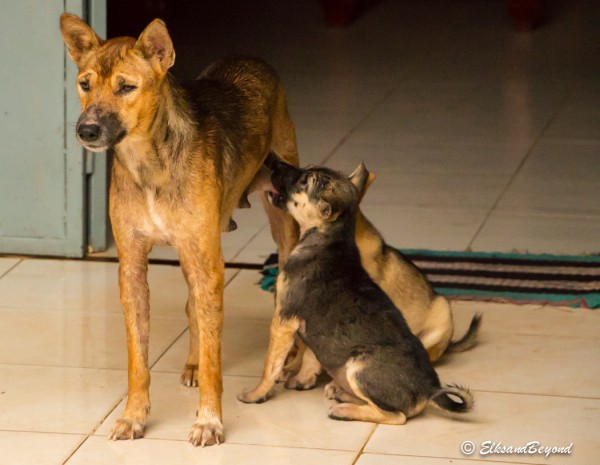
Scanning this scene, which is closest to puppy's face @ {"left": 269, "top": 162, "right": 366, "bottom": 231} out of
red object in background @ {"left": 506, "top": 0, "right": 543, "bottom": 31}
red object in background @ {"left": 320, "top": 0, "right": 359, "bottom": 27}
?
red object in background @ {"left": 506, "top": 0, "right": 543, "bottom": 31}

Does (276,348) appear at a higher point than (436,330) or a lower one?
higher

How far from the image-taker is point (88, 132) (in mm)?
4227

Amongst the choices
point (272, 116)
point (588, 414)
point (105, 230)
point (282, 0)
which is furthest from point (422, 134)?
point (282, 0)

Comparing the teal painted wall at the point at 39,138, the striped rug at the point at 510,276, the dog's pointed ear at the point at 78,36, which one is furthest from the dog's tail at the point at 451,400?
the teal painted wall at the point at 39,138

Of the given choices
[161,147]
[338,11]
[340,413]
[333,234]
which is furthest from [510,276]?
[338,11]

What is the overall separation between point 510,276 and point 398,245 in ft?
2.55

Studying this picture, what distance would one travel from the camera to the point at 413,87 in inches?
422

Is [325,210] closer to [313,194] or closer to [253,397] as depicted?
[313,194]

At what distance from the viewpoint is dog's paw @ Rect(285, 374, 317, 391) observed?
17.1 feet

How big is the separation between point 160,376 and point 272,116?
1218 mm

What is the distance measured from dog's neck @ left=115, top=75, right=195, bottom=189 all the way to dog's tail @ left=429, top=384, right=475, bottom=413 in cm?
129

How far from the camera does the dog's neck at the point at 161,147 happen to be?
181 inches

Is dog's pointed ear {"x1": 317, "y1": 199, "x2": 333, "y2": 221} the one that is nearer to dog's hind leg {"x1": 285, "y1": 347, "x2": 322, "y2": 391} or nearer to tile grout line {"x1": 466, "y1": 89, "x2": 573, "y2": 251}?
dog's hind leg {"x1": 285, "y1": 347, "x2": 322, "y2": 391}

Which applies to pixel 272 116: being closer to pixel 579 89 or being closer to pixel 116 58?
pixel 116 58
